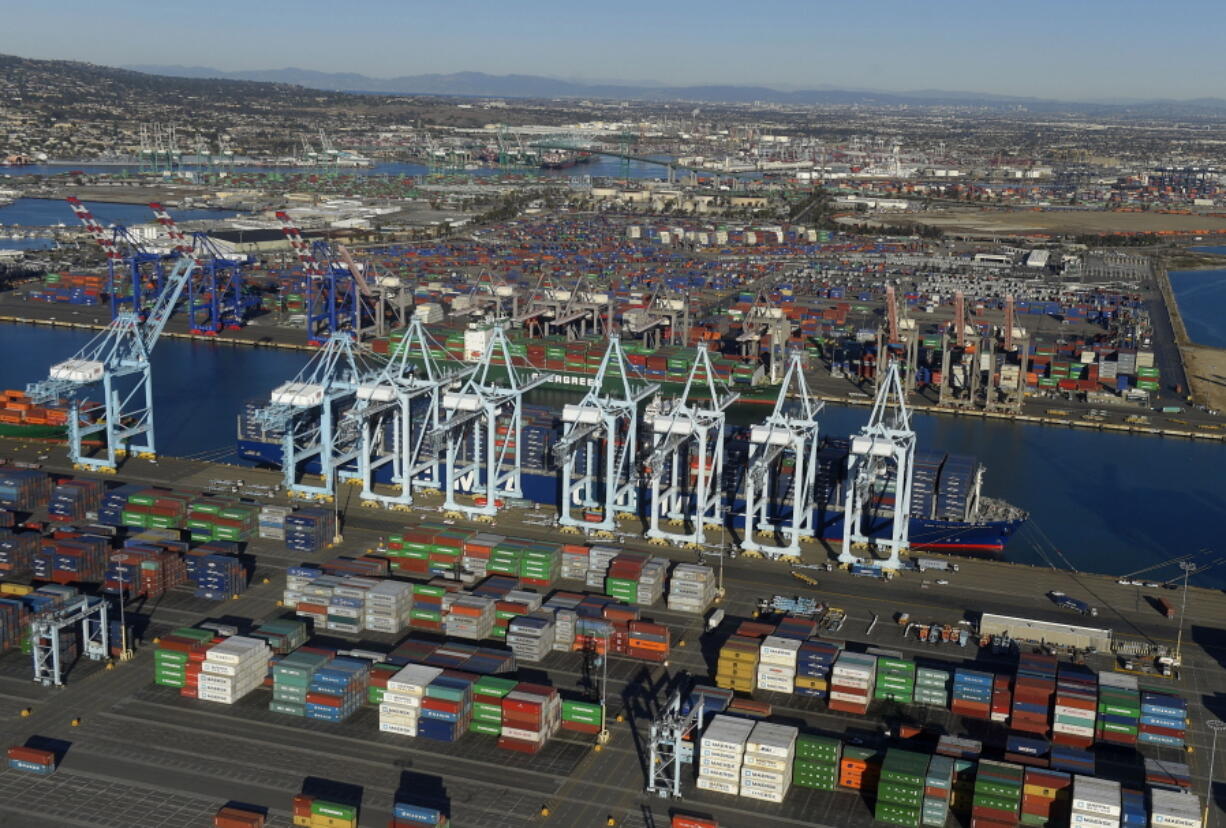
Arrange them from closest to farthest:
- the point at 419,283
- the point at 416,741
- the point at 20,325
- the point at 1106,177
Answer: the point at 416,741, the point at 20,325, the point at 419,283, the point at 1106,177

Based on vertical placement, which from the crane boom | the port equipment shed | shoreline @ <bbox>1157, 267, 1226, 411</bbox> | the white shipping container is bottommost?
shoreline @ <bbox>1157, 267, 1226, 411</bbox>

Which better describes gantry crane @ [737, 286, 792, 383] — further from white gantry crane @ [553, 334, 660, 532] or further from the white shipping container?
the white shipping container

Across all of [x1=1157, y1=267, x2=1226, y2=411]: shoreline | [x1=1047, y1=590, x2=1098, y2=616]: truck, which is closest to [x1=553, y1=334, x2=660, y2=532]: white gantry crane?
[x1=1047, y1=590, x2=1098, y2=616]: truck

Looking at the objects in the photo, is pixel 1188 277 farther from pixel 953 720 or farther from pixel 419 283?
pixel 953 720

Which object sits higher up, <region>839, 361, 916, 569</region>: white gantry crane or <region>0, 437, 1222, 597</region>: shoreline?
<region>839, 361, 916, 569</region>: white gantry crane

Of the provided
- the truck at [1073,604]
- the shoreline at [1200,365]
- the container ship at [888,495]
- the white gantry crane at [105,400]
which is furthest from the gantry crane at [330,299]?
the shoreline at [1200,365]

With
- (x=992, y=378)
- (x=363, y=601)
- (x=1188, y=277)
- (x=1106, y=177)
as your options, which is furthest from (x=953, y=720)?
(x=1106, y=177)

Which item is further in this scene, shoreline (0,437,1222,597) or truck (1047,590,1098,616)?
shoreline (0,437,1222,597)
